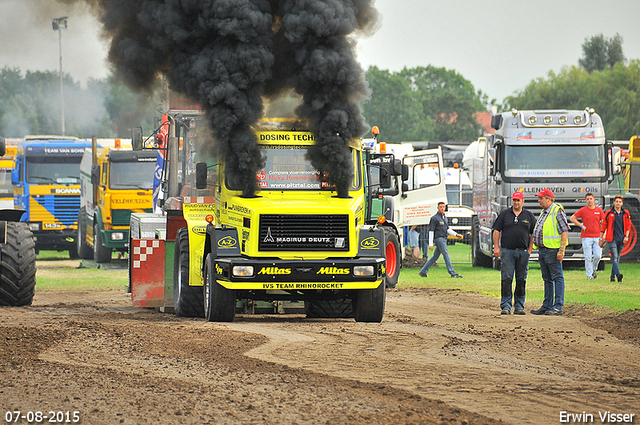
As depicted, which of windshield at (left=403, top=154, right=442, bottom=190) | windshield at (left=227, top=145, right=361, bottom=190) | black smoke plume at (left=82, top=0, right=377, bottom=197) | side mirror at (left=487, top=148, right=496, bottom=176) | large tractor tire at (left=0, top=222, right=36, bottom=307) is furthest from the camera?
windshield at (left=403, top=154, right=442, bottom=190)

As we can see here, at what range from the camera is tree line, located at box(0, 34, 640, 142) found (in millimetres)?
30767

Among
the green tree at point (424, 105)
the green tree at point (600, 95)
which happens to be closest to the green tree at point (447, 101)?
the green tree at point (424, 105)

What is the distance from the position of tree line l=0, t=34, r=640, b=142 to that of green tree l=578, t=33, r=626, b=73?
10cm

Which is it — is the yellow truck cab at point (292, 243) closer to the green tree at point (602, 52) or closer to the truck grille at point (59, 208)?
the truck grille at point (59, 208)

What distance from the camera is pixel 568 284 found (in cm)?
2152

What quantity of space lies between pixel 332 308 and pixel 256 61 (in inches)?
148

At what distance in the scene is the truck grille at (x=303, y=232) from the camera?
1309 cm

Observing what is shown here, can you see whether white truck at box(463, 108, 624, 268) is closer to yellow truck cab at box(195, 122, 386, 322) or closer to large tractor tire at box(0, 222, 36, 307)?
yellow truck cab at box(195, 122, 386, 322)

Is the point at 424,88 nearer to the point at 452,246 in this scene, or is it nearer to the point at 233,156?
the point at 452,246

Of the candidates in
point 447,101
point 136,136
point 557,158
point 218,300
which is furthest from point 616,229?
point 447,101

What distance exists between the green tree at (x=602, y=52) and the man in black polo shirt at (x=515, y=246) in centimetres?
9326

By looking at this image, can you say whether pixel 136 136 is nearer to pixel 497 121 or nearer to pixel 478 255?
pixel 497 121

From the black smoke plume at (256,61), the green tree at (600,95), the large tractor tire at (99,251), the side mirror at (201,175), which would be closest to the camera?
the black smoke plume at (256,61)

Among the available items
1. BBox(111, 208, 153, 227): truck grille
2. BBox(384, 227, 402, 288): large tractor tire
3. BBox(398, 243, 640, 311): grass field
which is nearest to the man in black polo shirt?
BBox(398, 243, 640, 311): grass field
